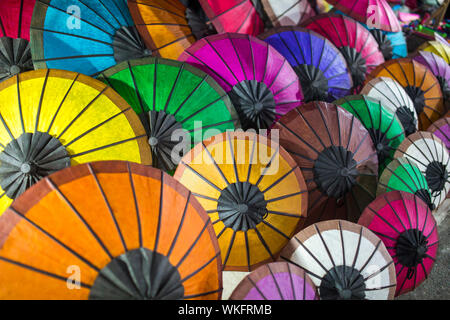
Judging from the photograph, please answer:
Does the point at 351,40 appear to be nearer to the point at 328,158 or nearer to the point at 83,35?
the point at 328,158

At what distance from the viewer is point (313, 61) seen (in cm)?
718

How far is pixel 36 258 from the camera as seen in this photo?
10.5 ft

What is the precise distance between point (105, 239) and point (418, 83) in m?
7.76

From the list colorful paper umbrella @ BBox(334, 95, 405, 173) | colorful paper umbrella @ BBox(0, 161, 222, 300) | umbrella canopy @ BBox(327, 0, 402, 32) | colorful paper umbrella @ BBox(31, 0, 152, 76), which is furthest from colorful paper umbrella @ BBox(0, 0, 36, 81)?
umbrella canopy @ BBox(327, 0, 402, 32)

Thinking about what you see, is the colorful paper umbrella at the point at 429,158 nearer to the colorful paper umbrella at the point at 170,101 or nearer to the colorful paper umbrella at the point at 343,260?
the colorful paper umbrella at the point at 343,260

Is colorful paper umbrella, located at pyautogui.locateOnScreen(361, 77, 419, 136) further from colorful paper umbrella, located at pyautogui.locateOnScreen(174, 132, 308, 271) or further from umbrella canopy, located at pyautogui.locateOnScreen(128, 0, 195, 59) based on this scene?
umbrella canopy, located at pyautogui.locateOnScreen(128, 0, 195, 59)

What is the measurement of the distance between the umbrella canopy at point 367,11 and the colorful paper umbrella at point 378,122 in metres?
2.54

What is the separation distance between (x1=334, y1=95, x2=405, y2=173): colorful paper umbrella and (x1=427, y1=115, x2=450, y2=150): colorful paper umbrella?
145 cm

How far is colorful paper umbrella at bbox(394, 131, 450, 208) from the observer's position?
6.27 metres

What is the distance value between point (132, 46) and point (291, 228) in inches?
163

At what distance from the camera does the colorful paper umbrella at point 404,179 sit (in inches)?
233

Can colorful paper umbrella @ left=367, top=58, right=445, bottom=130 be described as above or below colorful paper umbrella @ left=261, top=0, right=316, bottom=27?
below

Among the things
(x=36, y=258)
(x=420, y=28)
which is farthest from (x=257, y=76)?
(x=420, y=28)
